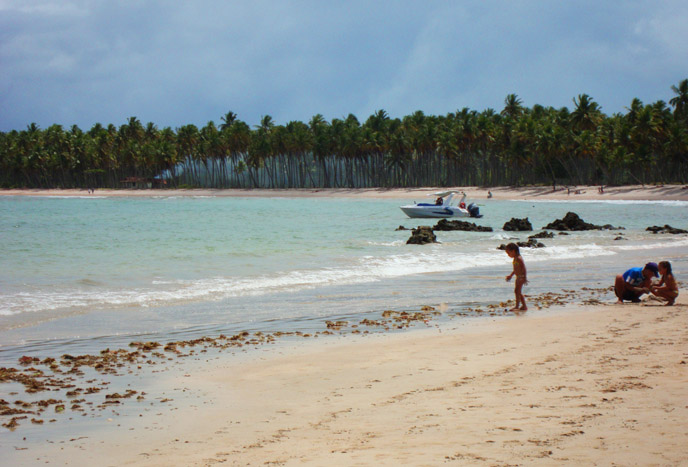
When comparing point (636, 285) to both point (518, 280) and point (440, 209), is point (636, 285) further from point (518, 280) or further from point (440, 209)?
point (440, 209)

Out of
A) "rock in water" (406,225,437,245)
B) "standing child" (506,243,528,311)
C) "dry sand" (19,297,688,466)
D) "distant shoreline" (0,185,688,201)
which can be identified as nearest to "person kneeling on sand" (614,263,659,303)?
"standing child" (506,243,528,311)

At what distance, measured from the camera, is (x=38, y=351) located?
10398 millimetres

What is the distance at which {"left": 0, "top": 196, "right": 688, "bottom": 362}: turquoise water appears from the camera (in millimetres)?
13211

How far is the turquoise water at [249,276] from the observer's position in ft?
43.3

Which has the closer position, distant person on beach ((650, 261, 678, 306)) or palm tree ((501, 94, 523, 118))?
distant person on beach ((650, 261, 678, 306))

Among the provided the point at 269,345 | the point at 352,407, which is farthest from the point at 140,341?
the point at 352,407

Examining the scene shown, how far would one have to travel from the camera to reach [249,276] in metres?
20.2

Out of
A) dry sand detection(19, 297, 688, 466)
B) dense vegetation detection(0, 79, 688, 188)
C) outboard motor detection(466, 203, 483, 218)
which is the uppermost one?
dense vegetation detection(0, 79, 688, 188)

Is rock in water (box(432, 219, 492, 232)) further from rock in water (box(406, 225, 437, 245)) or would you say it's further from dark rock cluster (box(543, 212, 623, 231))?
rock in water (box(406, 225, 437, 245))

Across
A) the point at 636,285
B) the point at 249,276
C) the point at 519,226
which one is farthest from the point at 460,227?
the point at 636,285

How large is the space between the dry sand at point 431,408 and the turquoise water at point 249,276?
3733 mm

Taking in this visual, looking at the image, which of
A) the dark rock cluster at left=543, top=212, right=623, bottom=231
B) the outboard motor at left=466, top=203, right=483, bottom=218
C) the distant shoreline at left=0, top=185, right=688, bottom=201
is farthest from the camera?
the distant shoreline at left=0, top=185, right=688, bottom=201

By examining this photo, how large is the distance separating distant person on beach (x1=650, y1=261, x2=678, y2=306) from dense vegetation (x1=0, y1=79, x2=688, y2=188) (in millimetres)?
78667

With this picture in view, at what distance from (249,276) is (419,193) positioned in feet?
277
